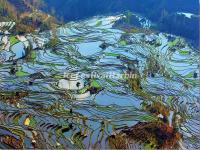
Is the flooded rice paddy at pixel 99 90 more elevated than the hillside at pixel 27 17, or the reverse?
the hillside at pixel 27 17

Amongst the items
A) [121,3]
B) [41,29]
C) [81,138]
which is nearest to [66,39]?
[41,29]

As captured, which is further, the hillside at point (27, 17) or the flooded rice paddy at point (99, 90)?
the hillside at point (27, 17)

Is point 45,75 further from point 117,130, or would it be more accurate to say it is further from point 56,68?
point 117,130

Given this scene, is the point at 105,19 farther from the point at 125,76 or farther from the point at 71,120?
the point at 71,120

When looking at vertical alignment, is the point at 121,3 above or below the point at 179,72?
above

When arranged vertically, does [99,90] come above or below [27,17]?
below

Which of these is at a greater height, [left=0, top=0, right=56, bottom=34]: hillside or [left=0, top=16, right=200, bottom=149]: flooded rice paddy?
[left=0, top=0, right=56, bottom=34]: hillside

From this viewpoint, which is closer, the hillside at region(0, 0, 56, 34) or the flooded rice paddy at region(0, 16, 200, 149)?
the flooded rice paddy at region(0, 16, 200, 149)

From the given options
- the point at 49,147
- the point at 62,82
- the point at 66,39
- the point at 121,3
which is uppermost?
the point at 121,3
